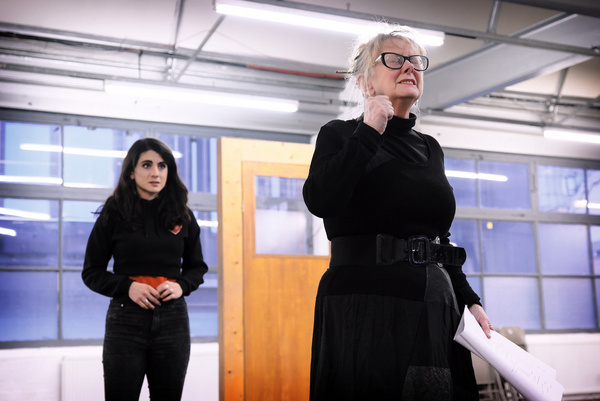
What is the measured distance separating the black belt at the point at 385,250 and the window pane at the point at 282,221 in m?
3.42

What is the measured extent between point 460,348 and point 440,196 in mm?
303

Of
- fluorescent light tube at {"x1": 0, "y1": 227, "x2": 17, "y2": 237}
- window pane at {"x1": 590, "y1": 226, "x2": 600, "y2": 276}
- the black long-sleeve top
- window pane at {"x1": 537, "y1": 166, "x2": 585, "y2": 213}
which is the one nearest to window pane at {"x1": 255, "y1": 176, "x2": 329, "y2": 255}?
fluorescent light tube at {"x1": 0, "y1": 227, "x2": 17, "y2": 237}

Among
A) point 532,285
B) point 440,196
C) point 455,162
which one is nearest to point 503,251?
point 532,285

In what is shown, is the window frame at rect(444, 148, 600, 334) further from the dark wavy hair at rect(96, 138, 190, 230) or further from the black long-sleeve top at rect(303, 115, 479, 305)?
the black long-sleeve top at rect(303, 115, 479, 305)

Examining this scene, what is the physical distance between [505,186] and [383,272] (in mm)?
7117

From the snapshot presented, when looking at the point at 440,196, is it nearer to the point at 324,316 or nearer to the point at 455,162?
the point at 324,316

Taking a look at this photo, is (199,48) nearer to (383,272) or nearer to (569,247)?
(383,272)

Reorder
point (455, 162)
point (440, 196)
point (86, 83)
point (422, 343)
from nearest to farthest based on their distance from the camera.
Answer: point (422, 343)
point (440, 196)
point (86, 83)
point (455, 162)

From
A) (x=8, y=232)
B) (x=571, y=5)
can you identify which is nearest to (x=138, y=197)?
(x=571, y=5)

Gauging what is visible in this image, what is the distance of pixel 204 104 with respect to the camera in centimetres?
632

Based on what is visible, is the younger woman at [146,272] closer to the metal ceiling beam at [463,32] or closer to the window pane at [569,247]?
the metal ceiling beam at [463,32]

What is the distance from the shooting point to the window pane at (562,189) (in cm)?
802

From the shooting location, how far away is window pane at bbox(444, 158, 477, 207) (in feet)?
24.5

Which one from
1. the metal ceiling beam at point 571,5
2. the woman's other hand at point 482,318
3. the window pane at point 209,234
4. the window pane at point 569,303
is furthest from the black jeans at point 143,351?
the window pane at point 569,303
